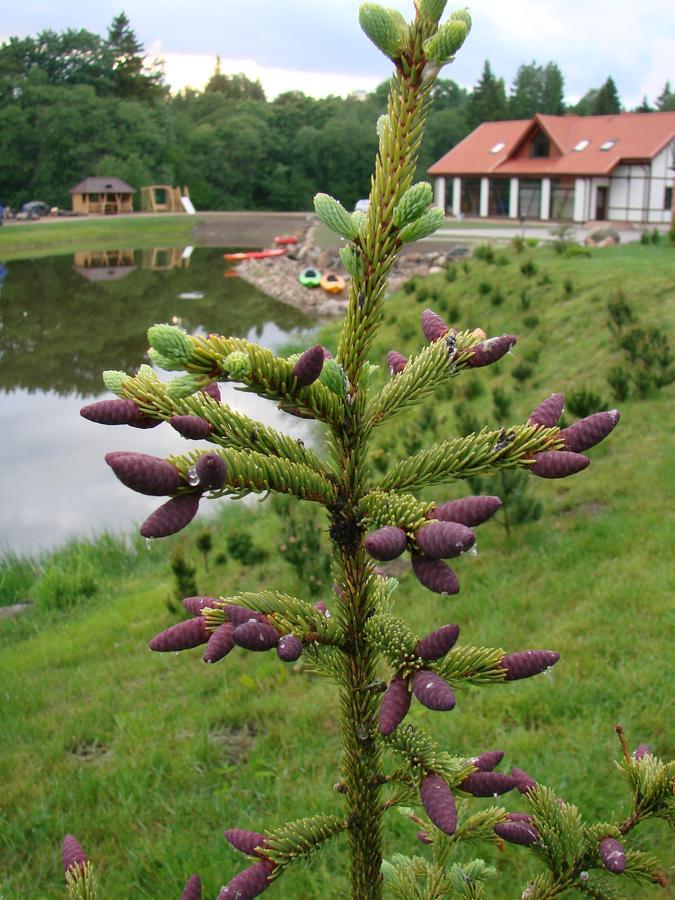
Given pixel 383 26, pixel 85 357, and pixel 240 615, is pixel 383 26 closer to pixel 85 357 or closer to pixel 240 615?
pixel 240 615

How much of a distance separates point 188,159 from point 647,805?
81.8 m

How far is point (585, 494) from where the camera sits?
8961mm

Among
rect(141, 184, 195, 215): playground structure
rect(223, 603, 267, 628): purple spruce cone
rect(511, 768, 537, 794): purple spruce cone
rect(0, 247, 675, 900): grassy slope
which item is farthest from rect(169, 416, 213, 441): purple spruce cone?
rect(141, 184, 195, 215): playground structure

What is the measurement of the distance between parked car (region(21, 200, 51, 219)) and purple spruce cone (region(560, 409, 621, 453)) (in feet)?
229

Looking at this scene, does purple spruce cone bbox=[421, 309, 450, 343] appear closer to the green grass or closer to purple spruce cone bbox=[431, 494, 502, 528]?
purple spruce cone bbox=[431, 494, 502, 528]

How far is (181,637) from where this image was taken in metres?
1.63

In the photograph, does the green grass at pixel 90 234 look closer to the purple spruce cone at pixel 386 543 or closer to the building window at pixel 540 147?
the building window at pixel 540 147

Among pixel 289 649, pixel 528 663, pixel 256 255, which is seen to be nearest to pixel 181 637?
pixel 289 649

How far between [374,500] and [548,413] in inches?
15.3

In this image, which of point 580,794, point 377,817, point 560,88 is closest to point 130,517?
point 580,794

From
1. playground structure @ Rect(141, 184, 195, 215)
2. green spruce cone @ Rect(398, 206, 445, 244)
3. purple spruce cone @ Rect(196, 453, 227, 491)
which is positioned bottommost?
purple spruce cone @ Rect(196, 453, 227, 491)

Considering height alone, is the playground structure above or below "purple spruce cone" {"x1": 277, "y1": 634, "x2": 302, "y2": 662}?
above

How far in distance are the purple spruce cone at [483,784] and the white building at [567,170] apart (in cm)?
4505

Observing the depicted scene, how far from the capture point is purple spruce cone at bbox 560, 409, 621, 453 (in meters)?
1.50
